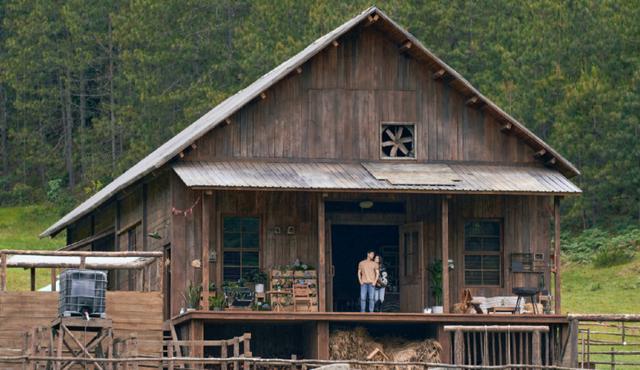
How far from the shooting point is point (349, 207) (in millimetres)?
43219

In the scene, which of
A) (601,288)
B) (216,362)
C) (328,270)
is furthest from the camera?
(601,288)

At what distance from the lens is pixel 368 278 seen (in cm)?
4141

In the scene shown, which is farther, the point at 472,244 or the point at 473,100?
the point at 472,244

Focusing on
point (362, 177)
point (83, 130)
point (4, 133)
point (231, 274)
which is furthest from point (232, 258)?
point (4, 133)

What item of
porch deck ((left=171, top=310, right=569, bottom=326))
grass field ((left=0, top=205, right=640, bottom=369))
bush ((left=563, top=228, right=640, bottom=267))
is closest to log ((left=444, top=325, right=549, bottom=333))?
porch deck ((left=171, top=310, right=569, bottom=326))

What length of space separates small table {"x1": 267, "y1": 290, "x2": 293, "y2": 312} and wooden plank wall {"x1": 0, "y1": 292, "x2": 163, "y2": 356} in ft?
10.2

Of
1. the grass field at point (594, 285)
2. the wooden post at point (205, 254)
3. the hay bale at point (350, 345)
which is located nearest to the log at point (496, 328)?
the hay bale at point (350, 345)

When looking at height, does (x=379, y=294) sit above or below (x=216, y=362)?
above

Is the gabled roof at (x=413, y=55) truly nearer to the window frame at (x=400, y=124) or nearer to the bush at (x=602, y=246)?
the window frame at (x=400, y=124)

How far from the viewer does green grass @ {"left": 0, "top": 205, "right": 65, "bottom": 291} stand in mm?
66375

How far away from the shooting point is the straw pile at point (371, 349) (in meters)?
40.7

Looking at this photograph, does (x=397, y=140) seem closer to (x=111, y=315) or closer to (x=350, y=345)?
(x=350, y=345)

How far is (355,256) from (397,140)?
3.99 m

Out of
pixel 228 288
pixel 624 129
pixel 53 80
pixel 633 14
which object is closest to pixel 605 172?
pixel 624 129
